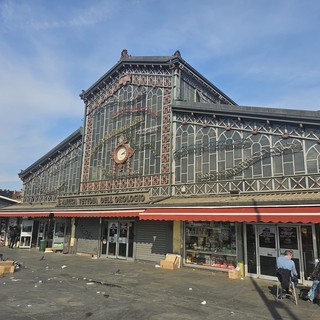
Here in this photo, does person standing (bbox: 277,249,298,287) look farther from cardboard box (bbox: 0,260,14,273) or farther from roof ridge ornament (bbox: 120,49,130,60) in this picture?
roof ridge ornament (bbox: 120,49,130,60)

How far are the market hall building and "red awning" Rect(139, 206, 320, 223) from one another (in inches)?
1.7

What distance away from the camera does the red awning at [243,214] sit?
1030 centimetres

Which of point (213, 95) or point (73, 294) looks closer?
point (73, 294)

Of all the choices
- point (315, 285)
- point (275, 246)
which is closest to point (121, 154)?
point (275, 246)

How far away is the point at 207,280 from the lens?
40.5 feet

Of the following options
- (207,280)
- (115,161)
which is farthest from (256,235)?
(115,161)

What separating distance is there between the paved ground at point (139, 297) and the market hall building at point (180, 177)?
1950 mm

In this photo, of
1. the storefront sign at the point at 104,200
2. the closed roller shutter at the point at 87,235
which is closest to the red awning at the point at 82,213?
the storefront sign at the point at 104,200

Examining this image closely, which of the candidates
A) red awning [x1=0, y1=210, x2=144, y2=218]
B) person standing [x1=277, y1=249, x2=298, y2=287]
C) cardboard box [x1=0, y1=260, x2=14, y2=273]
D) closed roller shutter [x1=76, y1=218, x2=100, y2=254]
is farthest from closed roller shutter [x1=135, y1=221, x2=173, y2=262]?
person standing [x1=277, y1=249, x2=298, y2=287]

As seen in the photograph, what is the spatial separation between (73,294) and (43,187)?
1948cm

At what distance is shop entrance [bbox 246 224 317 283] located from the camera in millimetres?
11727

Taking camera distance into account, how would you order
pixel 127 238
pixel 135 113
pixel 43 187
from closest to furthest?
pixel 127 238 < pixel 135 113 < pixel 43 187

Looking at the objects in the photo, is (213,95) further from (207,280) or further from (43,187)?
(43,187)

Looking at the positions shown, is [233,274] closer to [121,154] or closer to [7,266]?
[7,266]
